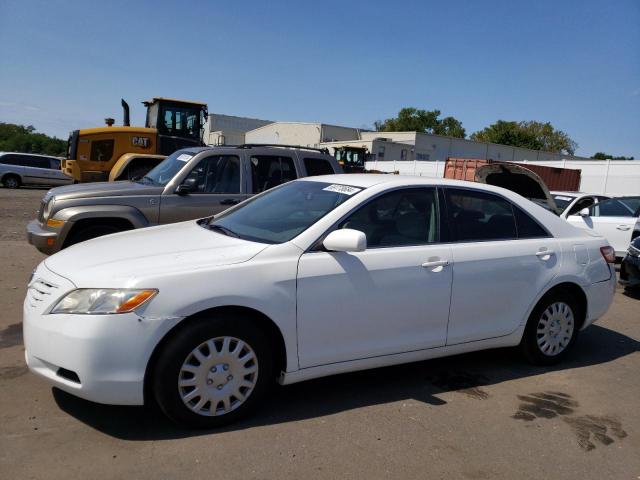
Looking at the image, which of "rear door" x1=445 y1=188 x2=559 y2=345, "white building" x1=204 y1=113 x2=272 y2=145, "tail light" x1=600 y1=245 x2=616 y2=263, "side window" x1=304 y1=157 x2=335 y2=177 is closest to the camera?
"rear door" x1=445 y1=188 x2=559 y2=345

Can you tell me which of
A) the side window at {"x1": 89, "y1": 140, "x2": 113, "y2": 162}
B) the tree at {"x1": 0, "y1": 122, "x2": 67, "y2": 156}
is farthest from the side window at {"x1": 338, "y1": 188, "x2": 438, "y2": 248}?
the tree at {"x1": 0, "y1": 122, "x2": 67, "y2": 156}

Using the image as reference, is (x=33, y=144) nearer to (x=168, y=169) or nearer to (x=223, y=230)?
(x=168, y=169)

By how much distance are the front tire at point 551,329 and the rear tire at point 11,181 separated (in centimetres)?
2555

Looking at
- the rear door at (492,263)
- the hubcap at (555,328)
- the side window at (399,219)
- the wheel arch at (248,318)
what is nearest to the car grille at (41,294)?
the wheel arch at (248,318)

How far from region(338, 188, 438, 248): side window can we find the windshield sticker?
0.17 meters

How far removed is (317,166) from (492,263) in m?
4.07

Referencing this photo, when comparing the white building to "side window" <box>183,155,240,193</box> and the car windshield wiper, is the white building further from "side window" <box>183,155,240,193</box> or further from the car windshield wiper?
the car windshield wiper

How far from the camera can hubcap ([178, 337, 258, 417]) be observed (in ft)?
10.5

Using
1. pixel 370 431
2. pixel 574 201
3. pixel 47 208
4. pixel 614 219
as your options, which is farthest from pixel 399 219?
pixel 574 201

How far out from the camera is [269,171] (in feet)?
24.5

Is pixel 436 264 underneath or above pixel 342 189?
underneath

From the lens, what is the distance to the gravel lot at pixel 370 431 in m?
2.96

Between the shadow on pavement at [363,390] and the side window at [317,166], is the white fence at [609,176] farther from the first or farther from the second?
the shadow on pavement at [363,390]

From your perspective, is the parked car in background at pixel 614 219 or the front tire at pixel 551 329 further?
the parked car in background at pixel 614 219
